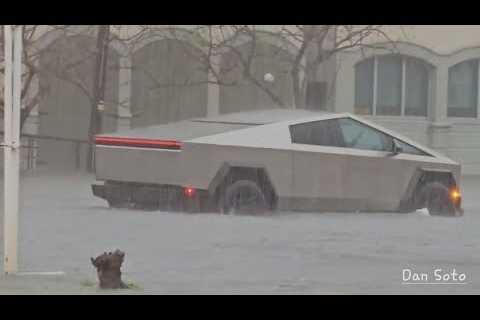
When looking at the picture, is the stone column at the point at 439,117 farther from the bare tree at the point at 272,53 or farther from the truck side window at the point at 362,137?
the truck side window at the point at 362,137

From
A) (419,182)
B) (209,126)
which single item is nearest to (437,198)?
(419,182)

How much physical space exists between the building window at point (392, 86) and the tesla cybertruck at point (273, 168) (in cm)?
641

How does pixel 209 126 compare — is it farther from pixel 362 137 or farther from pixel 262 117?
pixel 362 137

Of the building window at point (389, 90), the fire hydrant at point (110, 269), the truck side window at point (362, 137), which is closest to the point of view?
the fire hydrant at point (110, 269)

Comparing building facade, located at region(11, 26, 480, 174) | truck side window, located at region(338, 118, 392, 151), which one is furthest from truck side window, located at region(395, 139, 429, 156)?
building facade, located at region(11, 26, 480, 174)

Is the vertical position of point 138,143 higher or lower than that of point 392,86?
lower

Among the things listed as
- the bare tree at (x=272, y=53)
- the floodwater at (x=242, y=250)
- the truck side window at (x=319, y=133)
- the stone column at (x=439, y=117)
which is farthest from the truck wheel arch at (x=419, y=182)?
the stone column at (x=439, y=117)

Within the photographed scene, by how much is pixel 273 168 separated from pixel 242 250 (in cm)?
232

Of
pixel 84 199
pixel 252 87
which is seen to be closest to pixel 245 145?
pixel 84 199

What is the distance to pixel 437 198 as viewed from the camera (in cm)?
1371

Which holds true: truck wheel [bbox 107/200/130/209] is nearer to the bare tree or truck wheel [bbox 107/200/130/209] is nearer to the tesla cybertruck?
the tesla cybertruck

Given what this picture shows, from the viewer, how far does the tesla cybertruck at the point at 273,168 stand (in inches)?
503

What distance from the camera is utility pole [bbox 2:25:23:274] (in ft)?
29.0

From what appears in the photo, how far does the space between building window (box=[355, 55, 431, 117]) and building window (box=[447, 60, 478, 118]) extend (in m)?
0.70
